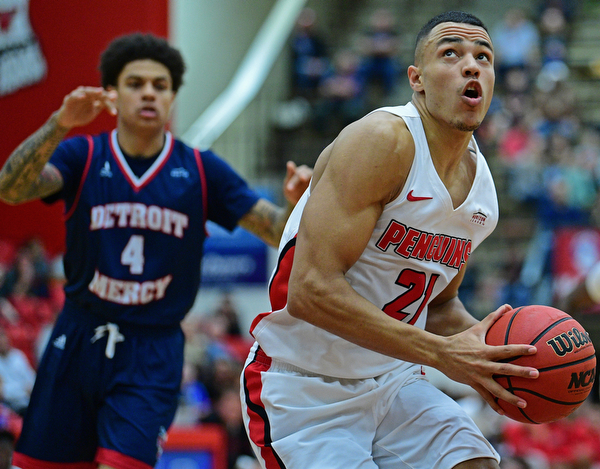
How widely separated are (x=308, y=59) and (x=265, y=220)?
9769mm

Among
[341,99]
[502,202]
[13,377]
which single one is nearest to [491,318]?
[13,377]

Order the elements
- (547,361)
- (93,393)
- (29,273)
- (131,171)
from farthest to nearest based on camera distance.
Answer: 1. (29,273)
2. (131,171)
3. (93,393)
4. (547,361)

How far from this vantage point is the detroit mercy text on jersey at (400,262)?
319 centimetres

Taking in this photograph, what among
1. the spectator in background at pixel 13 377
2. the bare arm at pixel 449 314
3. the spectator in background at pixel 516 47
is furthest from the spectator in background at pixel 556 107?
the bare arm at pixel 449 314

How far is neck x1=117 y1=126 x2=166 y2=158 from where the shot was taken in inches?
184

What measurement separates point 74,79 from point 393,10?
21.3ft

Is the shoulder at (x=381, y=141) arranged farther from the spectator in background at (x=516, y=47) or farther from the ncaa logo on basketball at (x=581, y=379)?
the spectator in background at (x=516, y=47)

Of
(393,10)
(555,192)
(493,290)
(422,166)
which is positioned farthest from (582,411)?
(393,10)

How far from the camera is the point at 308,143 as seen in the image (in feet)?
45.4

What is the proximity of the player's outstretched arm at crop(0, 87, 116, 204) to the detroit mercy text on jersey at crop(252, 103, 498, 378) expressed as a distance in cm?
151

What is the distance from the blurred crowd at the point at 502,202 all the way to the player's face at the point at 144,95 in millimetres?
2750

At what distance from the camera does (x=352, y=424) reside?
3.29 m

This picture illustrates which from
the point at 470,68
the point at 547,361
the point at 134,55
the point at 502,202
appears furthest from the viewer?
the point at 502,202

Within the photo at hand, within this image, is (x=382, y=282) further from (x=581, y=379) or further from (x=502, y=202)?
(x=502, y=202)
